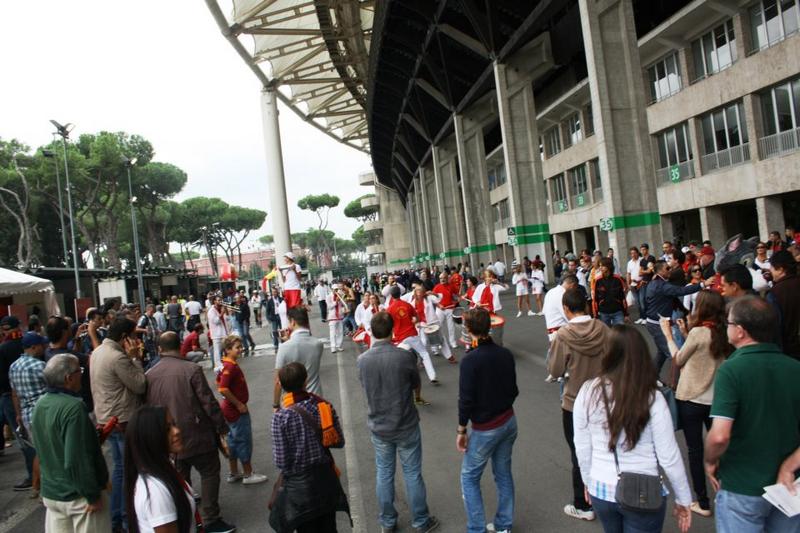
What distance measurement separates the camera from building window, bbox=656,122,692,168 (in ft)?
87.1

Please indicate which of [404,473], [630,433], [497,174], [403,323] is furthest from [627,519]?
[497,174]

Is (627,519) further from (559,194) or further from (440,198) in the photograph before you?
(440,198)

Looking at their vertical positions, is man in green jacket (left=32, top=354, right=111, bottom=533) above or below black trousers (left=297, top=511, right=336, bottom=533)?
above

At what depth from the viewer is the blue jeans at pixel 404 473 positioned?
457cm

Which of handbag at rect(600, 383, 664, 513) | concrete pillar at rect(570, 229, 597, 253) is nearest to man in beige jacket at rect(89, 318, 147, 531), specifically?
handbag at rect(600, 383, 664, 513)

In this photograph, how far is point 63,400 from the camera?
3729 mm

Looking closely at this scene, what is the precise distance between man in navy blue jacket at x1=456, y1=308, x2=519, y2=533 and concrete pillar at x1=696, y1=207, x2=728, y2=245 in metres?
24.9

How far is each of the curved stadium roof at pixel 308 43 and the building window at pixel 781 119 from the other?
19024mm

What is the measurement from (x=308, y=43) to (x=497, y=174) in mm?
23291

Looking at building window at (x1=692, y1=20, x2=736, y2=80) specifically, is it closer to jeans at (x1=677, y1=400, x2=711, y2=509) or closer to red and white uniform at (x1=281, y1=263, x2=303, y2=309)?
red and white uniform at (x1=281, y1=263, x2=303, y2=309)

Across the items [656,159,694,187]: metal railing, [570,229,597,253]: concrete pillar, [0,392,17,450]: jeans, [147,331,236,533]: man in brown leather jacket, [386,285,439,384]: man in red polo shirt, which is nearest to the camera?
[147,331,236,533]: man in brown leather jacket

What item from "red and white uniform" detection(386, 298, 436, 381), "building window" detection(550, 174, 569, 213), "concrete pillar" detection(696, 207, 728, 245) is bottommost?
"red and white uniform" detection(386, 298, 436, 381)

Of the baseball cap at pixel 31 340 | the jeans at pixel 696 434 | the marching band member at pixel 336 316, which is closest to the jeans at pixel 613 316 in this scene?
the jeans at pixel 696 434

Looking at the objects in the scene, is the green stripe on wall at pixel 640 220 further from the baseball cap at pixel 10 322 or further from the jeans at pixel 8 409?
the jeans at pixel 8 409
